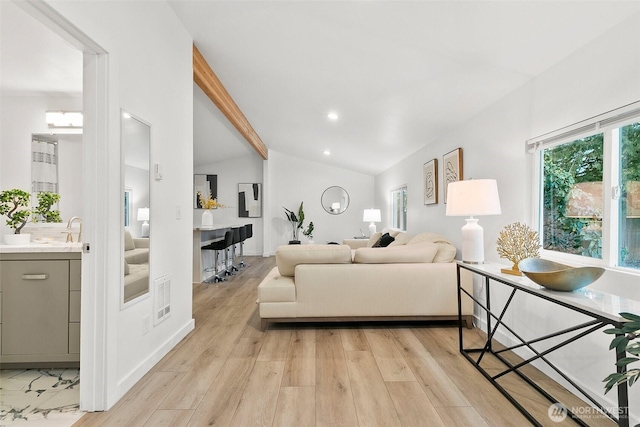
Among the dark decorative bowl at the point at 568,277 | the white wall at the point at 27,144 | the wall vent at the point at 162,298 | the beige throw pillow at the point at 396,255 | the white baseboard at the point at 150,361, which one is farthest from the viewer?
the beige throw pillow at the point at 396,255

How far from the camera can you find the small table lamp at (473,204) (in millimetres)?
2422

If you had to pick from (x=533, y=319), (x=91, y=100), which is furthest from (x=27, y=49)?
(x=533, y=319)

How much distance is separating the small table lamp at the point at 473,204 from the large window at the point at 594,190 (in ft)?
1.24

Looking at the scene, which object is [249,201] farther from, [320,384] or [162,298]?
[320,384]

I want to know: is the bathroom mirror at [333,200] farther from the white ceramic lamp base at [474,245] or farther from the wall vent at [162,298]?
the wall vent at [162,298]

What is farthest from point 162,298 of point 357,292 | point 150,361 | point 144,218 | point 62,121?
point 62,121

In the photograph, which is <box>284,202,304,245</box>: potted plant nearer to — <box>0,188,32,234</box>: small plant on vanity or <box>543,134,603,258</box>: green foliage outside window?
<box>0,188,32,234</box>: small plant on vanity

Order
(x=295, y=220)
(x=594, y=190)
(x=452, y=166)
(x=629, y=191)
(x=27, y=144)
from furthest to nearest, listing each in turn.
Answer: (x=295, y=220), (x=452, y=166), (x=27, y=144), (x=594, y=190), (x=629, y=191)

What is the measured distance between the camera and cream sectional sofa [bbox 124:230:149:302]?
2.04 m

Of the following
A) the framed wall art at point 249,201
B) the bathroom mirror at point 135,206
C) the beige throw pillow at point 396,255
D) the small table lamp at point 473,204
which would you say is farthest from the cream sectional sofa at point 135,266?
the framed wall art at point 249,201

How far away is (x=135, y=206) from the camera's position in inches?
84.1

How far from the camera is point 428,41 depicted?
2332 mm

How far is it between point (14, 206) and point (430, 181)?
14.4 ft

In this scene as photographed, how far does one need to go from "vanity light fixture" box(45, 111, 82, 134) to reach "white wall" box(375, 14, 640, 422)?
3.77 meters
